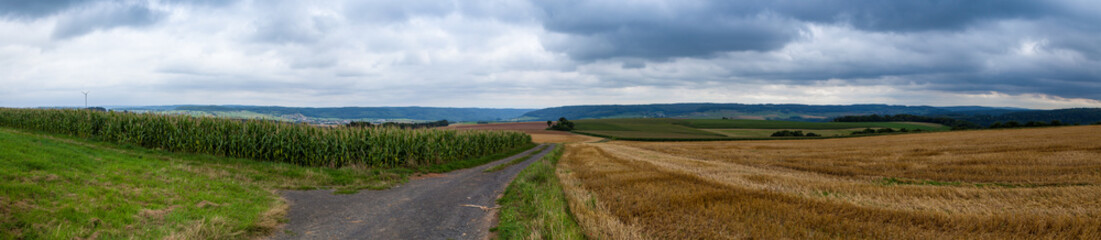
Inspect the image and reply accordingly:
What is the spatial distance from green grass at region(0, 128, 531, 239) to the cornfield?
7202 millimetres

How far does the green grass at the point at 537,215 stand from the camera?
6.52 meters

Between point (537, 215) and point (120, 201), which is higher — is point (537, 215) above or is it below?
below

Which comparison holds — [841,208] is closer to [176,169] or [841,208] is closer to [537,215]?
[537,215]

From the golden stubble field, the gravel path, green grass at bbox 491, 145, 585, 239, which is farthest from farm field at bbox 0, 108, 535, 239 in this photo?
the golden stubble field

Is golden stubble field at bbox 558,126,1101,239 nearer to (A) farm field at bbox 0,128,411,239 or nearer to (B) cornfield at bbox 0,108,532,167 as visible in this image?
(A) farm field at bbox 0,128,411,239

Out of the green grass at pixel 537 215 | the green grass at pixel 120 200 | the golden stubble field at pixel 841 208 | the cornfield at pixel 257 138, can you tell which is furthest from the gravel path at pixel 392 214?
the cornfield at pixel 257 138

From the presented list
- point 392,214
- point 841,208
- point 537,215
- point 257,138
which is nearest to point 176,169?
point 257,138

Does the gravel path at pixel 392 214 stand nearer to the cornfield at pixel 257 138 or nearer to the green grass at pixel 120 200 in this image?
the green grass at pixel 120 200

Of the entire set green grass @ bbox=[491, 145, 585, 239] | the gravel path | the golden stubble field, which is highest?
the golden stubble field

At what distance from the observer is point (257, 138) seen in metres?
21.8

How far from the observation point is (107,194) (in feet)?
28.4

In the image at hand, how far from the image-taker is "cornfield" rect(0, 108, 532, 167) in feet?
70.7

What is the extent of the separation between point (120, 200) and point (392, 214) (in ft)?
15.5

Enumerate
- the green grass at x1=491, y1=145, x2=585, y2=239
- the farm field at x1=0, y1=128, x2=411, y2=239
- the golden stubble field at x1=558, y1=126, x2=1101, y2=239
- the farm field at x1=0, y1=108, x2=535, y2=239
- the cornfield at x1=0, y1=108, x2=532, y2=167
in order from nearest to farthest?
1. the golden stubble field at x1=558, y1=126, x2=1101, y2=239
2. the green grass at x1=491, y1=145, x2=585, y2=239
3. the farm field at x1=0, y1=128, x2=411, y2=239
4. the farm field at x1=0, y1=108, x2=535, y2=239
5. the cornfield at x1=0, y1=108, x2=532, y2=167
